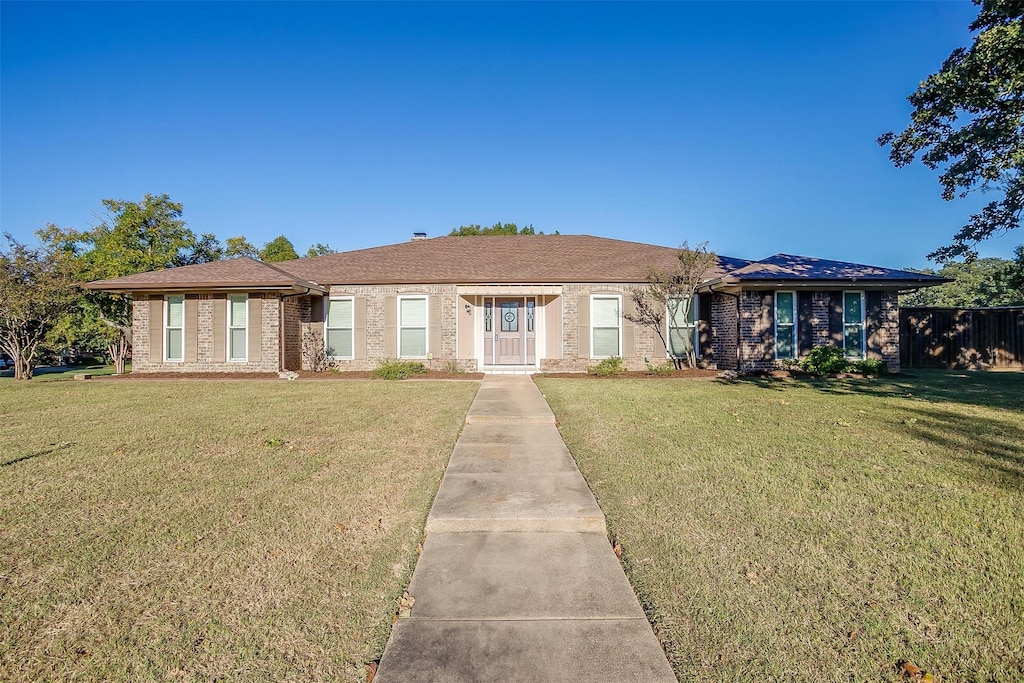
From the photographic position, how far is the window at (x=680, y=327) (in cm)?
1416

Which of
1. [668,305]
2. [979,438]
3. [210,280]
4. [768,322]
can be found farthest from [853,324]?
[210,280]

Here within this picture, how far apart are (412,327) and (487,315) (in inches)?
90.8

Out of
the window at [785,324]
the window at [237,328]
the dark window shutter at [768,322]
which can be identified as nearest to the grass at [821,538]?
the dark window shutter at [768,322]

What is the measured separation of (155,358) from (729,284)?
1625cm

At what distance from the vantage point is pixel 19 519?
11.3 ft

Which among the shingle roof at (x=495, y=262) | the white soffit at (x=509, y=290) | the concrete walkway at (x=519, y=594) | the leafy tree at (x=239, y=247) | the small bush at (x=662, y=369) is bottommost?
the concrete walkway at (x=519, y=594)

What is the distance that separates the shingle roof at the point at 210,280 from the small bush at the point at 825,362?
13761 mm

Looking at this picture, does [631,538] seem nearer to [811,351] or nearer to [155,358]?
[811,351]

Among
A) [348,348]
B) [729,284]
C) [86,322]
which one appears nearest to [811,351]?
[729,284]

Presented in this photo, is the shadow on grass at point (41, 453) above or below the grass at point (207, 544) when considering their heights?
above

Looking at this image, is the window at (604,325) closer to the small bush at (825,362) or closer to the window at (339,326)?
the small bush at (825,362)

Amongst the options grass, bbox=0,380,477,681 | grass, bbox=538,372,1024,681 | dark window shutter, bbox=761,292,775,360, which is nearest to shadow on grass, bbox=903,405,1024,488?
grass, bbox=538,372,1024,681

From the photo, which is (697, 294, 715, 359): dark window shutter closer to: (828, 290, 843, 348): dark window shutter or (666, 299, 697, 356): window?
(666, 299, 697, 356): window

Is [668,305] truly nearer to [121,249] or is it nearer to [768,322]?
[768,322]
